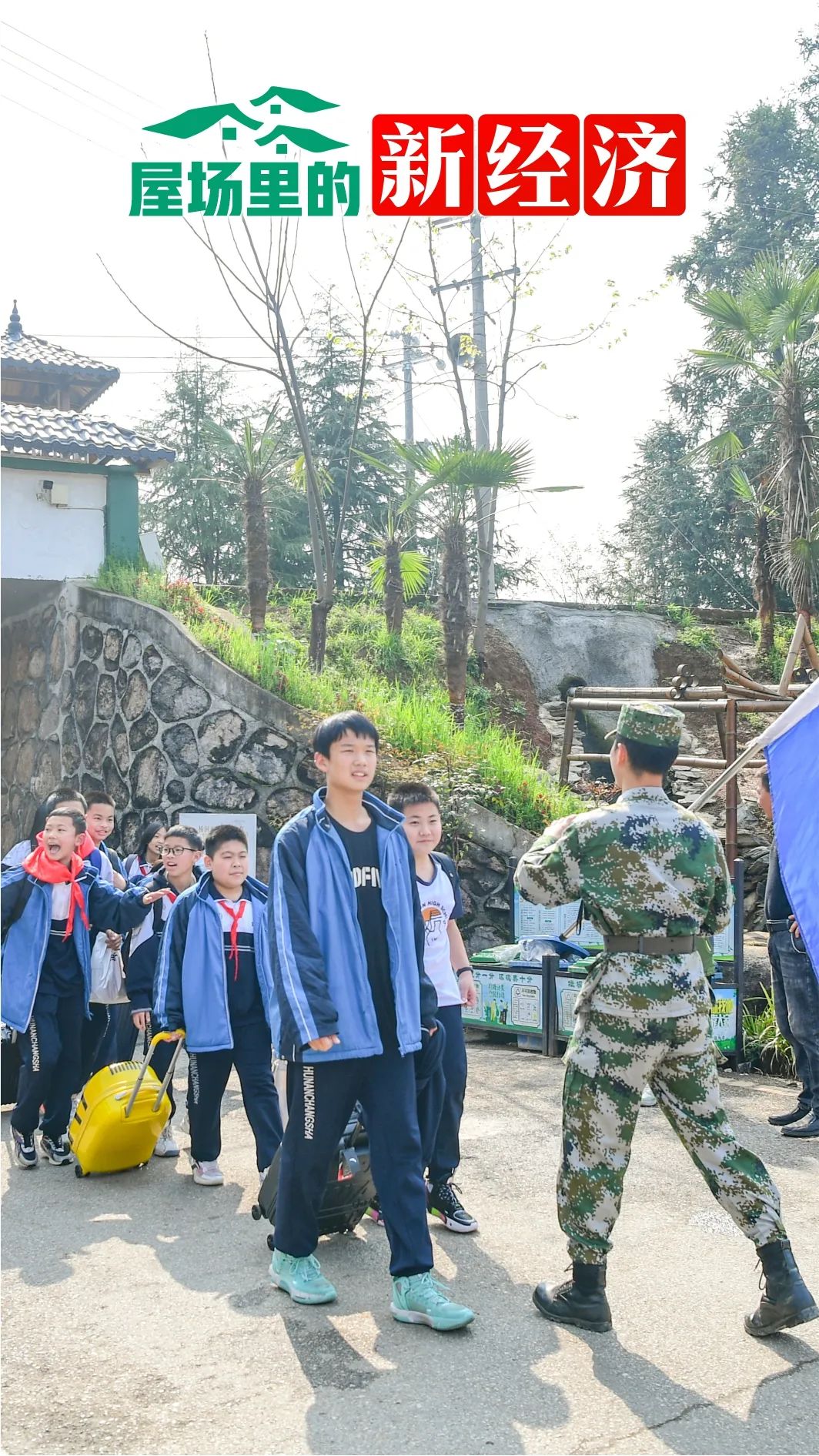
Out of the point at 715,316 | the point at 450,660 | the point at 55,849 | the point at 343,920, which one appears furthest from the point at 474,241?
the point at 343,920

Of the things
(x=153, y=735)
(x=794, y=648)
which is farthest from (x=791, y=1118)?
(x=153, y=735)

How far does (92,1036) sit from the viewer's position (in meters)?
6.24

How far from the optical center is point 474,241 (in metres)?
15.4

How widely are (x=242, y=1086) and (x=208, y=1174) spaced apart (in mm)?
415

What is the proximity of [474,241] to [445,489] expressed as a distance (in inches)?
157

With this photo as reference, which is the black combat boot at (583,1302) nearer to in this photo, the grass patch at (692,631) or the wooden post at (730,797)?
the wooden post at (730,797)

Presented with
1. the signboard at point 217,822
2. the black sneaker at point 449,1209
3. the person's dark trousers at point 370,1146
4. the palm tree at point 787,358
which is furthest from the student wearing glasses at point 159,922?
the palm tree at point 787,358

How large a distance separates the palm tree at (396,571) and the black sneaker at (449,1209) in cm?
1063

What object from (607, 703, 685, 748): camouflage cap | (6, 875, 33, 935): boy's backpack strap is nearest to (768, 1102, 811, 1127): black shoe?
(607, 703, 685, 748): camouflage cap

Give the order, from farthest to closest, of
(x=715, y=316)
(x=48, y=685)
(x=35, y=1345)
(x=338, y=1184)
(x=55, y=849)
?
(x=715, y=316) → (x=48, y=685) → (x=55, y=849) → (x=338, y=1184) → (x=35, y=1345)

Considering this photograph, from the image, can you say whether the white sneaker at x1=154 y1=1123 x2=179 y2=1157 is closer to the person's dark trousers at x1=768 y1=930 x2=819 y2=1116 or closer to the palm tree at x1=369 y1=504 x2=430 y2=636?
the person's dark trousers at x1=768 y1=930 x2=819 y2=1116

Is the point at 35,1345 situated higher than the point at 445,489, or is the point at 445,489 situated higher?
the point at 445,489

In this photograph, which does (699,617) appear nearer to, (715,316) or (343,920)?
(715,316)

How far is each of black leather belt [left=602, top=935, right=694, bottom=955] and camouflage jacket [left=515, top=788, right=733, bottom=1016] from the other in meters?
0.01
